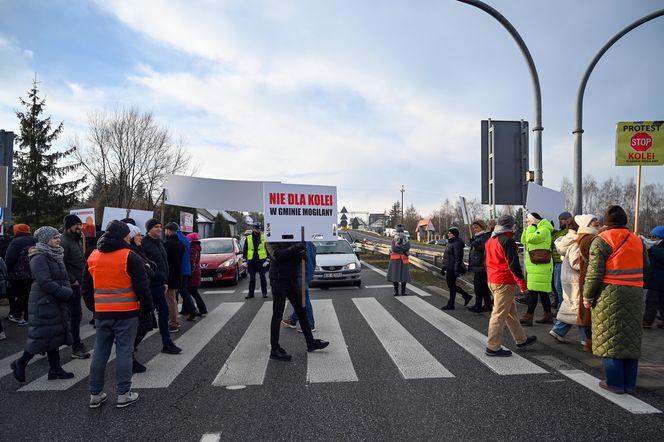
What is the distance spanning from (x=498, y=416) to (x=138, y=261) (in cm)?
361

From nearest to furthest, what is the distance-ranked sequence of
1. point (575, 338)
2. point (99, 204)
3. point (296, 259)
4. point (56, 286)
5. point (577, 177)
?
1. point (56, 286)
2. point (296, 259)
3. point (575, 338)
4. point (577, 177)
5. point (99, 204)

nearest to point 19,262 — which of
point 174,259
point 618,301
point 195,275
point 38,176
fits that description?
point 174,259

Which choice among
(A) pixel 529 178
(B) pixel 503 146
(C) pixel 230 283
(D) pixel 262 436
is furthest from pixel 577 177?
(C) pixel 230 283

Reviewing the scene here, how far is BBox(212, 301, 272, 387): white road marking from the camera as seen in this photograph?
5121 millimetres

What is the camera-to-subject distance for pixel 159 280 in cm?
631

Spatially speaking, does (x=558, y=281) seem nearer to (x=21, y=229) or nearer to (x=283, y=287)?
(x=283, y=287)

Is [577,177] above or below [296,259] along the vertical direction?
above

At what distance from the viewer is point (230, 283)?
50.5 ft

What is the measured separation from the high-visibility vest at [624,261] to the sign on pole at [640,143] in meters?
5.72

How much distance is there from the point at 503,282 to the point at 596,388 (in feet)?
5.62

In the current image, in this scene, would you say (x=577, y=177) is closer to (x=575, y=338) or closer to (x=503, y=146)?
(x=503, y=146)

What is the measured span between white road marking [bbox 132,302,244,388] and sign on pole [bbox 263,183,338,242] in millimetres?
1930

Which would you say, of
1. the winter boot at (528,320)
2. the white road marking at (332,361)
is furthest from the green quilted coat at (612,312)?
the winter boot at (528,320)

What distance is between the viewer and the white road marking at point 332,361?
5200 millimetres
